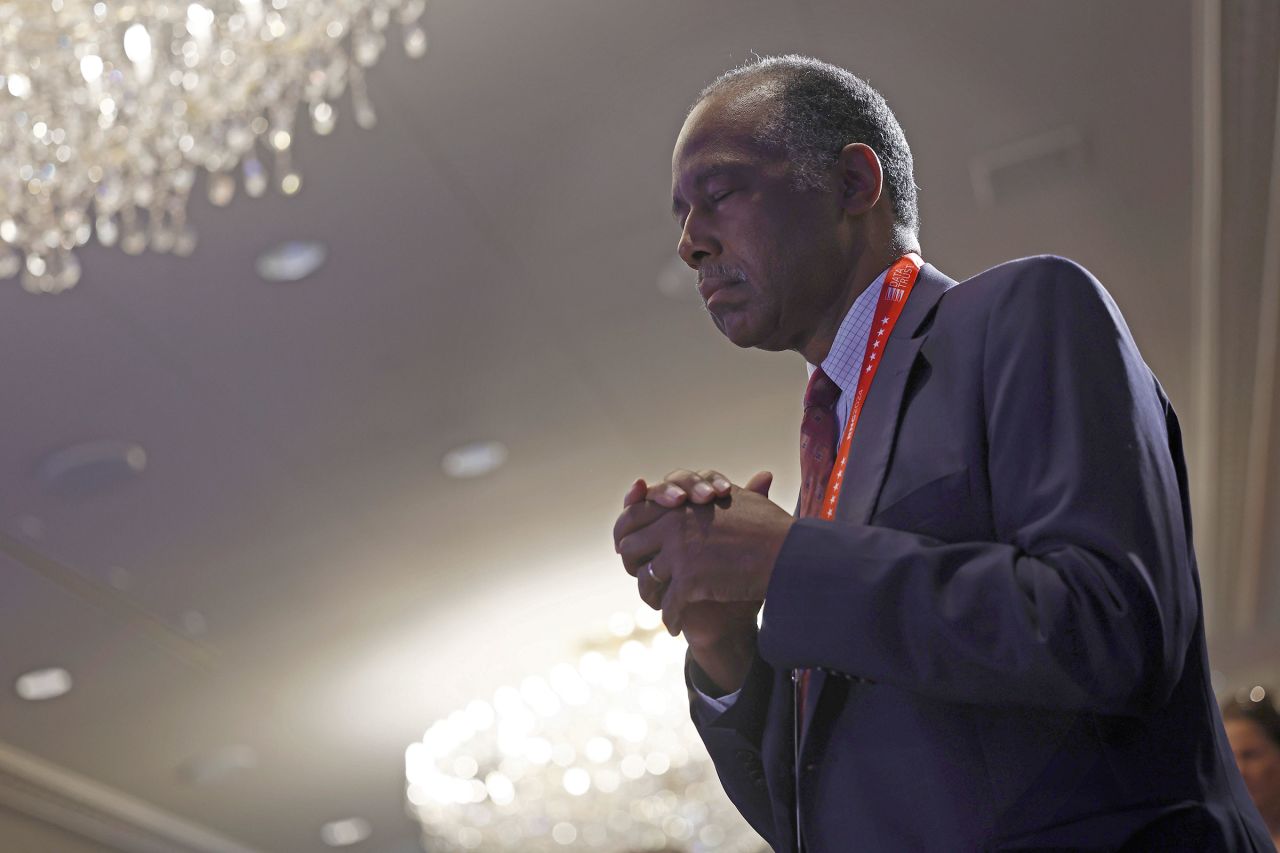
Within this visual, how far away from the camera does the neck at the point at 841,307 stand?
1124mm

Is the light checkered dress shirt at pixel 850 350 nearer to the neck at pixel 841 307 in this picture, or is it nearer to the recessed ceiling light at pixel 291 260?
the neck at pixel 841 307

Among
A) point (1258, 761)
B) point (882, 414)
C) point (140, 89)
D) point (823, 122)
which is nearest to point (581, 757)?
point (140, 89)

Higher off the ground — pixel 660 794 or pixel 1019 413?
pixel 660 794

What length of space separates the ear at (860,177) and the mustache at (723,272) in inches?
4.9

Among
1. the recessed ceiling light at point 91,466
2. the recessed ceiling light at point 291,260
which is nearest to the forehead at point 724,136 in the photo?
the recessed ceiling light at point 291,260

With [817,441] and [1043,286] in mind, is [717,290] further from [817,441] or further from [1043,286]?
[1043,286]

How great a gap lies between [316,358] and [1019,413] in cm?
420

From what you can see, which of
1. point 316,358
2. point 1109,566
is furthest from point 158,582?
point 1109,566

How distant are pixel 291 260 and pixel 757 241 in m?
3.45

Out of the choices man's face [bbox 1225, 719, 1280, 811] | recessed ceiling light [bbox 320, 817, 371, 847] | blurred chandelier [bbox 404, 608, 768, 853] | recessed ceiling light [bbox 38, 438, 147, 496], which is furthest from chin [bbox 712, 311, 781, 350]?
recessed ceiling light [bbox 320, 817, 371, 847]

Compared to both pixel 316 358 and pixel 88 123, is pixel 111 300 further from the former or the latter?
pixel 88 123

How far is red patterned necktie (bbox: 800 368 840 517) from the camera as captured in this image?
1038 mm

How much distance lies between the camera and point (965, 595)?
81 cm

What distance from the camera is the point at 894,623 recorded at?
→ 2.68ft
